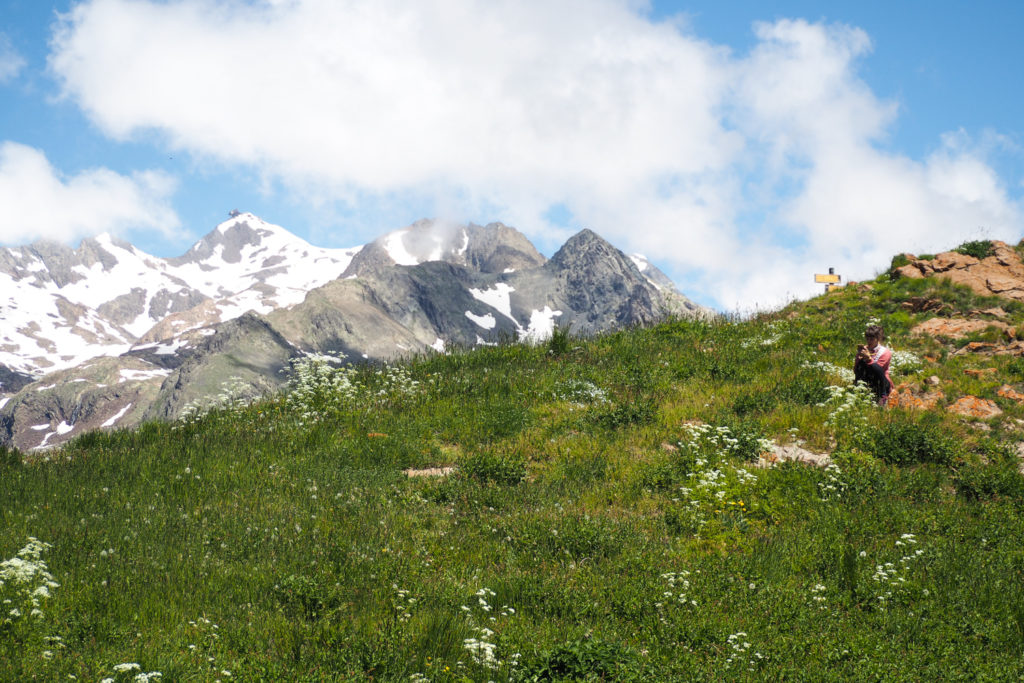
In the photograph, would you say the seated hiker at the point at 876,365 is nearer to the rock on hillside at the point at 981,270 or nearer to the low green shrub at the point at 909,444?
the low green shrub at the point at 909,444

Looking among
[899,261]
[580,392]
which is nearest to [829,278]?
[899,261]

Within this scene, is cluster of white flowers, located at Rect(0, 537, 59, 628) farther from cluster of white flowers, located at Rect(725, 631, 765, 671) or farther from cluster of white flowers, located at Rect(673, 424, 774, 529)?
cluster of white flowers, located at Rect(673, 424, 774, 529)

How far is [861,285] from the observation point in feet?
74.0

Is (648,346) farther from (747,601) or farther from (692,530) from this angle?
(747,601)

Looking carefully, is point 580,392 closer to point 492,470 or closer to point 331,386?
point 492,470

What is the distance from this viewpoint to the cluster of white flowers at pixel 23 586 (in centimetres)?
580

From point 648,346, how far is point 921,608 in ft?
38.5

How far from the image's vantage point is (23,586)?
6.23 meters

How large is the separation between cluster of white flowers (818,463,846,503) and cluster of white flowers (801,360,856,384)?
4926 millimetres

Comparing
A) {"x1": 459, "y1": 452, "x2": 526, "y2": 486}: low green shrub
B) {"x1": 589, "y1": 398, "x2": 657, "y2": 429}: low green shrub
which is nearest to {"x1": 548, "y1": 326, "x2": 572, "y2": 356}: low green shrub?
{"x1": 589, "y1": 398, "x2": 657, "y2": 429}: low green shrub

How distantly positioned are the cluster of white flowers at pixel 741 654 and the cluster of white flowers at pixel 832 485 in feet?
12.9

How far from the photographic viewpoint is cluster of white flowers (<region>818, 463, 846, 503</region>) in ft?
31.6

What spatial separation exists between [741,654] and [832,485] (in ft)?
15.3

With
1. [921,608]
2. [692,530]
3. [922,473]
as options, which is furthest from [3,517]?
[922,473]
